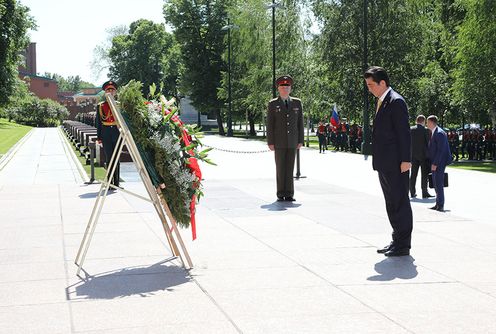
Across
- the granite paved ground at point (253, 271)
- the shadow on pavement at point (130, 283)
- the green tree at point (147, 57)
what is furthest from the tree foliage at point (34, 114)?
the shadow on pavement at point (130, 283)

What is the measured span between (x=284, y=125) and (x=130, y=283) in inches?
268

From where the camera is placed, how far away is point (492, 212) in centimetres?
1163

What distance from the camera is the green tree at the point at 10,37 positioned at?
35156mm

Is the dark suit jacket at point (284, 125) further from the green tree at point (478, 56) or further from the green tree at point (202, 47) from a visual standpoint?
the green tree at point (202, 47)

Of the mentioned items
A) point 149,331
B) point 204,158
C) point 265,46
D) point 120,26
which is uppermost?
point 120,26

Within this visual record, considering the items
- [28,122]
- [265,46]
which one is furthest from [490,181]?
[28,122]

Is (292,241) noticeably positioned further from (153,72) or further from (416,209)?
(153,72)

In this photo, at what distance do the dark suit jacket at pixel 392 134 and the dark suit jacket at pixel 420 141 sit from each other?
637cm

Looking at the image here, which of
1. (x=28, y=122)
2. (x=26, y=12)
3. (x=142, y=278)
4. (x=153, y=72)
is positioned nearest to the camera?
(x=142, y=278)

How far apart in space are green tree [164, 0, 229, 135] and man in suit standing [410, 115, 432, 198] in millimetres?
55086

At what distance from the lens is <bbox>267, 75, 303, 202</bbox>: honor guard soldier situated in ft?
42.1

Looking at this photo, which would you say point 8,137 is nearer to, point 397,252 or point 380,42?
point 380,42

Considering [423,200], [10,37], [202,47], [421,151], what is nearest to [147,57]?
[202,47]

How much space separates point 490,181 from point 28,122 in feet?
272
